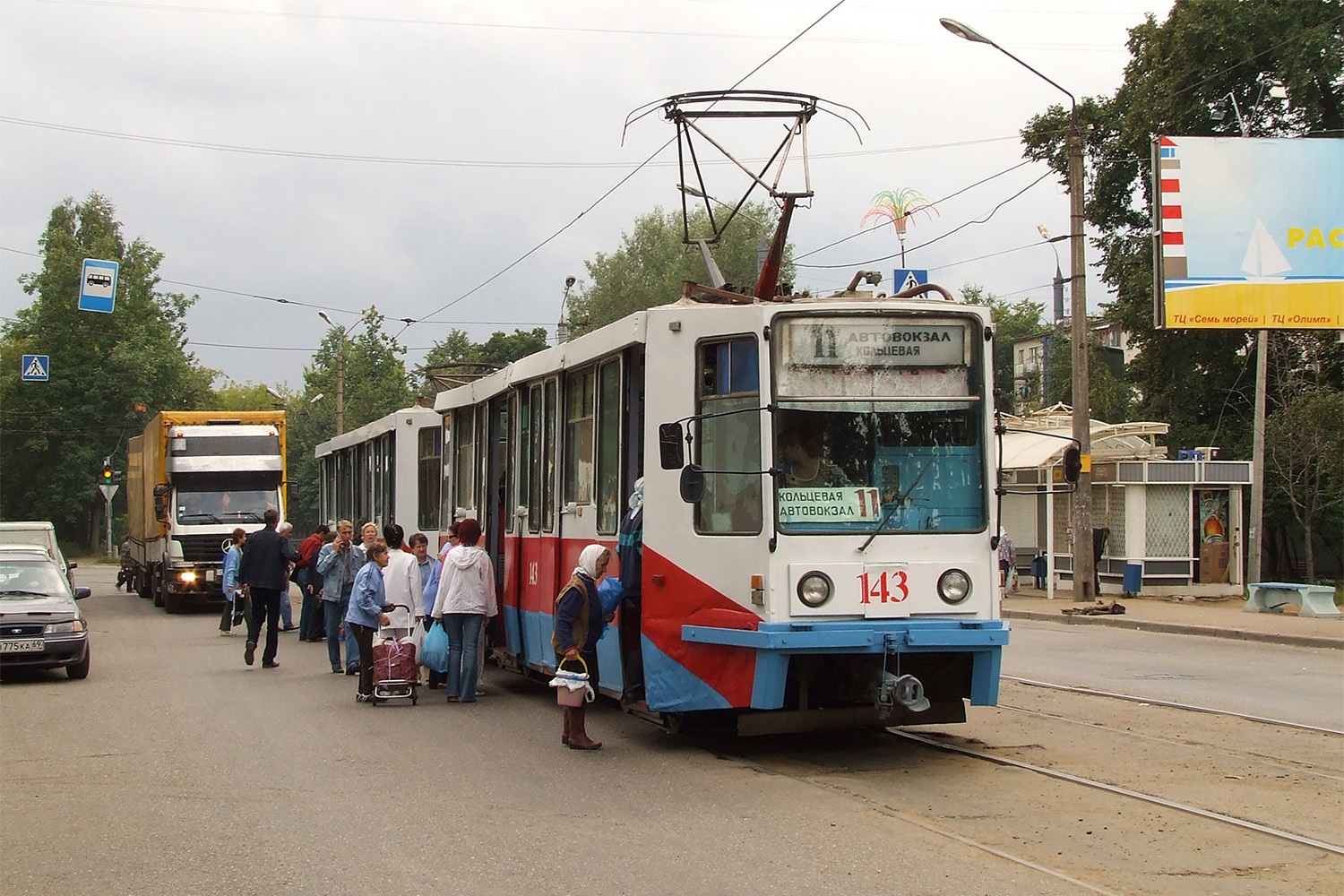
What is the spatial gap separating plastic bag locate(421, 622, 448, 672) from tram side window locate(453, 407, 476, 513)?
2.49 m

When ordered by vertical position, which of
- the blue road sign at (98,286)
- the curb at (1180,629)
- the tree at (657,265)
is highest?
the tree at (657,265)

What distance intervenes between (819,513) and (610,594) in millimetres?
1825

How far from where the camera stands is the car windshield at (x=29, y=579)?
1567 cm

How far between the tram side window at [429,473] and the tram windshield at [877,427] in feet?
29.0

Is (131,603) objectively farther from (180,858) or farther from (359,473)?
(180,858)

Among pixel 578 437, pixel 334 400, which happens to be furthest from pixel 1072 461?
pixel 334 400

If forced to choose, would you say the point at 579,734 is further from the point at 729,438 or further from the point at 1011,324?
the point at 1011,324

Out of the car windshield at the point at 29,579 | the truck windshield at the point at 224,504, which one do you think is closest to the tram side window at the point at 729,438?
the car windshield at the point at 29,579

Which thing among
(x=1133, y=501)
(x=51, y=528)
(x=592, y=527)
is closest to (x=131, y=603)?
(x=51, y=528)

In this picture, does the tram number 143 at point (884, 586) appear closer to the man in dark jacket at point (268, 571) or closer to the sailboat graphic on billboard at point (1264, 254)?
the man in dark jacket at point (268, 571)

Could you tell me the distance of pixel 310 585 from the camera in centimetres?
1952

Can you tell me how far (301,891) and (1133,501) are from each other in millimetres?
25290

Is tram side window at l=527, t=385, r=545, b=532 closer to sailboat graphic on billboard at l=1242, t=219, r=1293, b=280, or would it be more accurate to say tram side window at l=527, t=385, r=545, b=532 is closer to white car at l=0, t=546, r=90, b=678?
white car at l=0, t=546, r=90, b=678

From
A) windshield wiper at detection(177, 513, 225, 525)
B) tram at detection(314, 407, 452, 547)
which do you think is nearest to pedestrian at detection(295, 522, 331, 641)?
tram at detection(314, 407, 452, 547)
